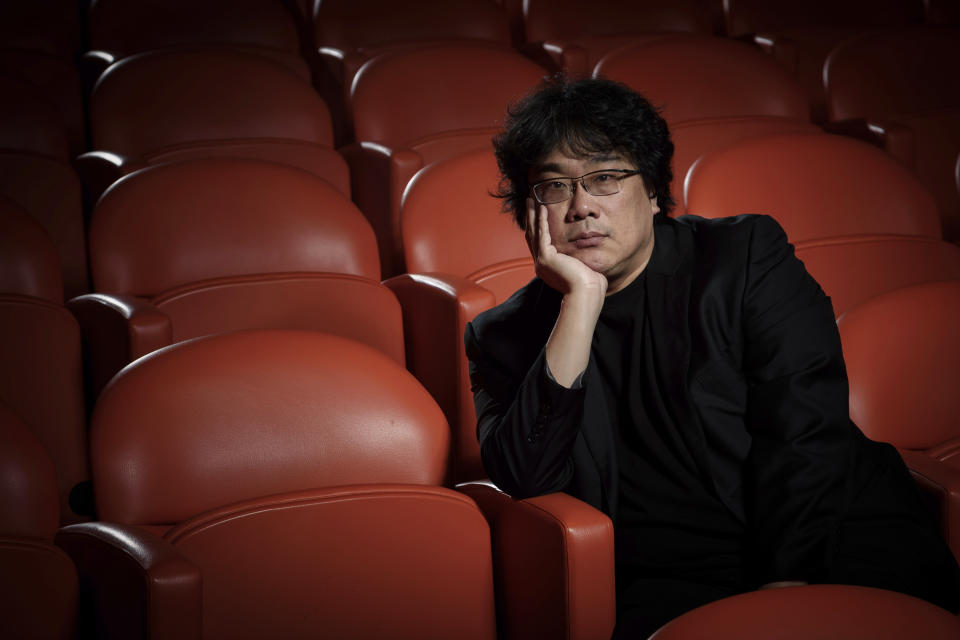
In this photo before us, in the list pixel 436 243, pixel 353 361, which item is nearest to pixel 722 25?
pixel 436 243

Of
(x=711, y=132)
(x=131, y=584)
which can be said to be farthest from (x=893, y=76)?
(x=131, y=584)

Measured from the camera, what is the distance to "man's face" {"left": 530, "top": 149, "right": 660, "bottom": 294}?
571 millimetres

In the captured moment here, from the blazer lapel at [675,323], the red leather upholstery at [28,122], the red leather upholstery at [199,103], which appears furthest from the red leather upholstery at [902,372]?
the red leather upholstery at [28,122]

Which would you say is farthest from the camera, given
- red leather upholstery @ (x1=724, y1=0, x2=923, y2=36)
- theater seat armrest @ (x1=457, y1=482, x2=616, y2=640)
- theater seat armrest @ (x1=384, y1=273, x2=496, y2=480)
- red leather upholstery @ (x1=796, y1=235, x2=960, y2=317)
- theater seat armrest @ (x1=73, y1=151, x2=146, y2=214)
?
red leather upholstery @ (x1=724, y1=0, x2=923, y2=36)

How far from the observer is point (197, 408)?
572 millimetres

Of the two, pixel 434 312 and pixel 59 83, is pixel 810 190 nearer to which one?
pixel 434 312

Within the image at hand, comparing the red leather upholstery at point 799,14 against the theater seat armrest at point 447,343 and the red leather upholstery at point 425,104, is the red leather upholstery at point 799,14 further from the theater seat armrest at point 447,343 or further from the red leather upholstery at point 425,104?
the theater seat armrest at point 447,343

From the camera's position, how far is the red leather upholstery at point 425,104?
113 centimetres

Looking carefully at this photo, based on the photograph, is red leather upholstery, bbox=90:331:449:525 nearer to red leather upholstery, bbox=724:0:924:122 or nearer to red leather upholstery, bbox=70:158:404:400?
red leather upholstery, bbox=70:158:404:400

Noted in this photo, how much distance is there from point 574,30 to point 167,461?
1.12m

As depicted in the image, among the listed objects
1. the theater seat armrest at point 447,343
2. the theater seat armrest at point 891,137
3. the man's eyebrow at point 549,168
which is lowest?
the theater seat armrest at point 447,343

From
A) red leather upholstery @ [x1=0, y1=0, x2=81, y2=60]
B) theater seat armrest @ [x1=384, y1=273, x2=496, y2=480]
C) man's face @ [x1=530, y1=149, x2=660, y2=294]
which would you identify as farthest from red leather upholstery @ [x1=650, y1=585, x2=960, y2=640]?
red leather upholstery @ [x1=0, y1=0, x2=81, y2=60]

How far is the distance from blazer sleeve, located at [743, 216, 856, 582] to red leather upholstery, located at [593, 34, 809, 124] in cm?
66

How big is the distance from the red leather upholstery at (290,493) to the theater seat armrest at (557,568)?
0.02 m
